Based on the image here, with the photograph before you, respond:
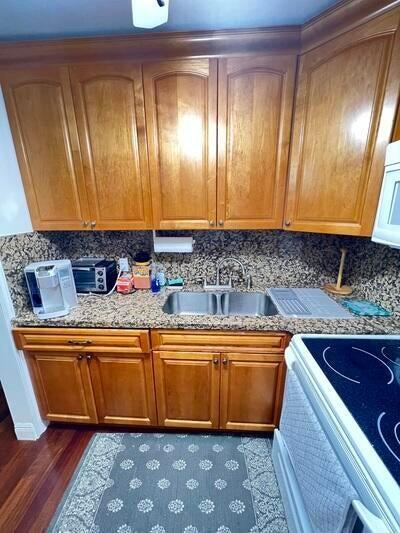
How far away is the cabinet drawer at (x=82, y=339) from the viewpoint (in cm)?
→ 136

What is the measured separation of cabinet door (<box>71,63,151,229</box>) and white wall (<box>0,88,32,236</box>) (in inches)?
16.9

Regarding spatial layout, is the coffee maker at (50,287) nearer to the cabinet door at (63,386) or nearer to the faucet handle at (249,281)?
the cabinet door at (63,386)

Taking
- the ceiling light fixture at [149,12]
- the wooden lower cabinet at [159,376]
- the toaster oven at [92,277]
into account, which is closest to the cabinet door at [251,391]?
the wooden lower cabinet at [159,376]

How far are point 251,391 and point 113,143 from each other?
1.71 m

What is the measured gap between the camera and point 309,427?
0.78 meters

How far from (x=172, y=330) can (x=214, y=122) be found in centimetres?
121

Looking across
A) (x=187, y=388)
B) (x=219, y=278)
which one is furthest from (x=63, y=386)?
(x=219, y=278)

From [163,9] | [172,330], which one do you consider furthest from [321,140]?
[172,330]

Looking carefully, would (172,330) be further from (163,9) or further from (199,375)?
(163,9)

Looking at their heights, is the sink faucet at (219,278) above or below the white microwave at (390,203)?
below

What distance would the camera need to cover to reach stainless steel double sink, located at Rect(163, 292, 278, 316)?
173 centimetres

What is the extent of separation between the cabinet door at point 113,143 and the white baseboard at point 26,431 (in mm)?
1419

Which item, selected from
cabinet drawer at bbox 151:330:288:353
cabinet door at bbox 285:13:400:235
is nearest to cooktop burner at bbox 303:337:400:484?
cabinet drawer at bbox 151:330:288:353

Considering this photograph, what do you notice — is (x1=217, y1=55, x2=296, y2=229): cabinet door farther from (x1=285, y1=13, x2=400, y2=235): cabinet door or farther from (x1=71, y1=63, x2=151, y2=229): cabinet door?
(x1=71, y1=63, x2=151, y2=229): cabinet door
